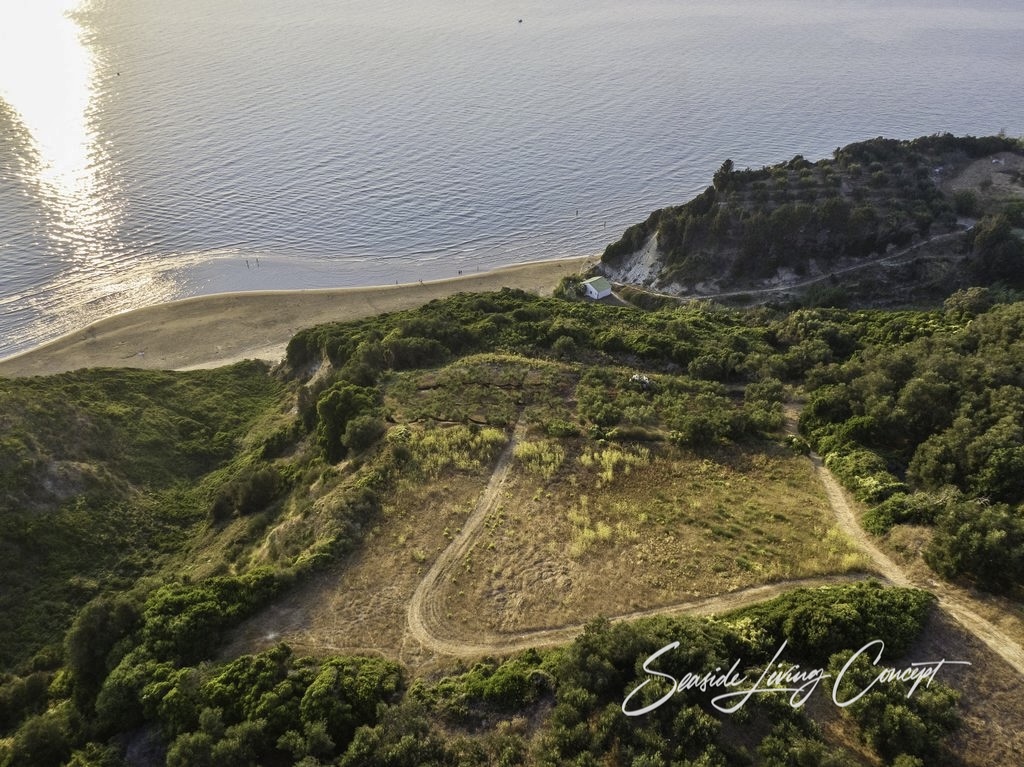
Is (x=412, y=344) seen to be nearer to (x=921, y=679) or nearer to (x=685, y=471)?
(x=685, y=471)

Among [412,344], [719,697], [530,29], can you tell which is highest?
[530,29]

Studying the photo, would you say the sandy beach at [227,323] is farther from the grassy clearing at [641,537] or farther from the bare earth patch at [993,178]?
the grassy clearing at [641,537]

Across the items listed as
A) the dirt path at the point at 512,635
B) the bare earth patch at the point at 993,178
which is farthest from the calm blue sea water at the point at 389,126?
the dirt path at the point at 512,635

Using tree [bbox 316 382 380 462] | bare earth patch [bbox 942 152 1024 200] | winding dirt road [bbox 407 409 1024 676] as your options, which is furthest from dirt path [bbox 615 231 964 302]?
winding dirt road [bbox 407 409 1024 676]

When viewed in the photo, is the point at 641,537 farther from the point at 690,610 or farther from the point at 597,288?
the point at 597,288

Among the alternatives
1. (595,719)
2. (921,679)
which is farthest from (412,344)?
(921,679)

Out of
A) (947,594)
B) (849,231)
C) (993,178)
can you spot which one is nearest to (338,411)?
(947,594)
